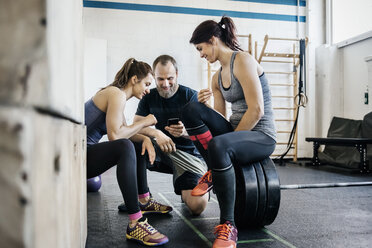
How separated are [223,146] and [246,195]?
0.35 m

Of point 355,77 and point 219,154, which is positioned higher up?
point 355,77

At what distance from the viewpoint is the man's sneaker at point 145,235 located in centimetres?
160

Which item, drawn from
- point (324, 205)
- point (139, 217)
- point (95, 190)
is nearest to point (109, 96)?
point (139, 217)

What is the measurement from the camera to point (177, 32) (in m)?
5.75

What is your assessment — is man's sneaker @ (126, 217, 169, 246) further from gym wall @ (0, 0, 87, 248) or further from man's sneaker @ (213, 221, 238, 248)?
gym wall @ (0, 0, 87, 248)

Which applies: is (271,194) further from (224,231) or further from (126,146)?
(126,146)

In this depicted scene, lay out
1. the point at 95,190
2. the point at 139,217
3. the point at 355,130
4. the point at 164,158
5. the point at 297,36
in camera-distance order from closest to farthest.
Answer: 1. the point at 139,217
2. the point at 164,158
3. the point at 95,190
4. the point at 355,130
5. the point at 297,36

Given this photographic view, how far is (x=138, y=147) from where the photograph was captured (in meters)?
2.21

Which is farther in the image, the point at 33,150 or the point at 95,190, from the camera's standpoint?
the point at 95,190

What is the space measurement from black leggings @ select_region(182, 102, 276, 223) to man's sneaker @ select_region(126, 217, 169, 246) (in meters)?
0.32

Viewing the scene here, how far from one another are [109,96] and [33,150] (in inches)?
61.0

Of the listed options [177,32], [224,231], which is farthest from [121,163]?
[177,32]

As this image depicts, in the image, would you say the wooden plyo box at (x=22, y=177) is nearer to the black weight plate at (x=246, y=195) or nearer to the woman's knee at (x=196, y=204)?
the black weight plate at (x=246, y=195)

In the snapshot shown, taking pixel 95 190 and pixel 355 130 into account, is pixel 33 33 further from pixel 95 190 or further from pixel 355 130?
pixel 355 130
